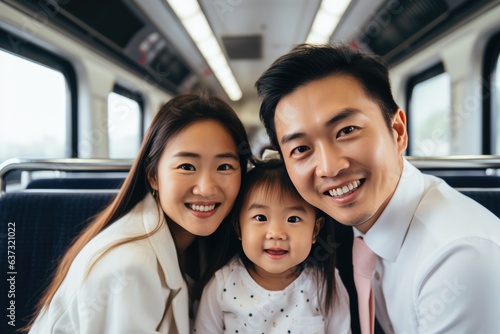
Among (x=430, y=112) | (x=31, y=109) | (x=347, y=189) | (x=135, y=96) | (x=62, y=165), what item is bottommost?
(x=347, y=189)

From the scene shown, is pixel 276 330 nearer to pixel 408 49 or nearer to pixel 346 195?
pixel 346 195

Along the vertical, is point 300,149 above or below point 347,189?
above

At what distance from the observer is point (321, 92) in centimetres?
105

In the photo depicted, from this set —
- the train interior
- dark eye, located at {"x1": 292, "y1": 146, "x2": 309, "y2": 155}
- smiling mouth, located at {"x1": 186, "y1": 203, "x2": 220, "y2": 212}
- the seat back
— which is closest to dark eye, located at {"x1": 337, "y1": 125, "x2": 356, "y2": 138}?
dark eye, located at {"x1": 292, "y1": 146, "x2": 309, "y2": 155}

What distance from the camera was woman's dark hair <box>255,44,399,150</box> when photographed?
3.55ft

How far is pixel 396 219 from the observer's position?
1044mm

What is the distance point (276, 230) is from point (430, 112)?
404 centimetres

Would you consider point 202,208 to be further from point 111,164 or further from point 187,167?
point 111,164

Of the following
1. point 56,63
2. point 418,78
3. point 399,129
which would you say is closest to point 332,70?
point 399,129

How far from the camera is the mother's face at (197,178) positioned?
3.77ft

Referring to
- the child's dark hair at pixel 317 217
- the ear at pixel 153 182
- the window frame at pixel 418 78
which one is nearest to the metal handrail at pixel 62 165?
the ear at pixel 153 182

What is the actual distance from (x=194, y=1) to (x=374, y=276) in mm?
3111

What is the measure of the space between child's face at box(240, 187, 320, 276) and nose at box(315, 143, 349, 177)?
0.74 ft

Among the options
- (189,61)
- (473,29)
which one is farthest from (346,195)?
(189,61)
